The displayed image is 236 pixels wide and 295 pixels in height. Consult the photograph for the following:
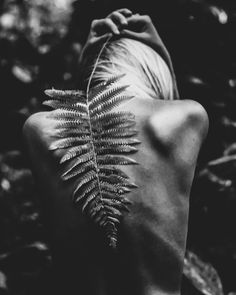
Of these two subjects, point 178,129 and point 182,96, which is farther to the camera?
point 182,96

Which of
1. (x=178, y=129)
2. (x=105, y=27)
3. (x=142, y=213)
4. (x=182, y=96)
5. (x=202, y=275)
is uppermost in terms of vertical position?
(x=105, y=27)

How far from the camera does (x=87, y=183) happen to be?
123cm

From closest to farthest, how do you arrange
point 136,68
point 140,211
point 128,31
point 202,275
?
1. point 140,211
2. point 136,68
3. point 128,31
4. point 202,275

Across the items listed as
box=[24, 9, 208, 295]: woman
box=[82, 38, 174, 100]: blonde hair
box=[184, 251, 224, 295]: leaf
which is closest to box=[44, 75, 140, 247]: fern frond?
box=[24, 9, 208, 295]: woman

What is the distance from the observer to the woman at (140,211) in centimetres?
121

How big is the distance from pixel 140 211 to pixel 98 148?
20 centimetres

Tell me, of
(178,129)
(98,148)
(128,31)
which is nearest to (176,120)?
(178,129)

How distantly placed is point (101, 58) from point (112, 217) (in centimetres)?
61

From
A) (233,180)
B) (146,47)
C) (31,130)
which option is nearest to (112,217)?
(31,130)

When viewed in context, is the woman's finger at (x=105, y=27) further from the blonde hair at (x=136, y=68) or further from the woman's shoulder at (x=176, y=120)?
the woman's shoulder at (x=176, y=120)

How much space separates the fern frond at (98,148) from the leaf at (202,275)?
0.75 metres

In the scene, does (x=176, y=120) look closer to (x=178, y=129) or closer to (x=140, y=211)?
(x=178, y=129)

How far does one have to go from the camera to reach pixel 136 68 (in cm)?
153

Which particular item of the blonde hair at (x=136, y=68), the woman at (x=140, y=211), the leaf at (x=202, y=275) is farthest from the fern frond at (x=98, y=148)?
the leaf at (x=202, y=275)
